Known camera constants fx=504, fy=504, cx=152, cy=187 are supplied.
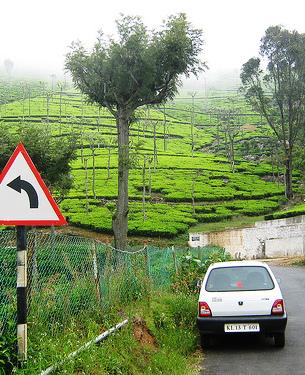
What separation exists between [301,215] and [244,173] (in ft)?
92.7

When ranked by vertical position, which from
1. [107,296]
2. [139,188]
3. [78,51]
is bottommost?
[107,296]

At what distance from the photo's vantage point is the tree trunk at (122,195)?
2173cm

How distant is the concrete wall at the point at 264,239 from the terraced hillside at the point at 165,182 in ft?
10.3

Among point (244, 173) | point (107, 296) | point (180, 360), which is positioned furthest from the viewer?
point (244, 173)

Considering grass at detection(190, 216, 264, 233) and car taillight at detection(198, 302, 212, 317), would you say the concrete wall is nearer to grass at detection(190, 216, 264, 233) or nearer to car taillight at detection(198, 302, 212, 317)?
grass at detection(190, 216, 264, 233)

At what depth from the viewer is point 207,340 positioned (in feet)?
30.4

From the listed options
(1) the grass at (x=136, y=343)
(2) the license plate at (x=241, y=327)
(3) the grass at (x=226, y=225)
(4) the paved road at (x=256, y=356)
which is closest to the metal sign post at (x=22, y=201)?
(1) the grass at (x=136, y=343)

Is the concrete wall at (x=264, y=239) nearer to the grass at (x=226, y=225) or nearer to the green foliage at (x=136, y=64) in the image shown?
the grass at (x=226, y=225)

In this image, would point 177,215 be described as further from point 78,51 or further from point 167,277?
point 167,277

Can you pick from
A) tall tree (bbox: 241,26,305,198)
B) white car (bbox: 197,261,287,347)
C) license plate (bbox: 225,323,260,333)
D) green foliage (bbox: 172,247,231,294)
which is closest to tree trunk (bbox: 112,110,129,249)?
green foliage (bbox: 172,247,231,294)

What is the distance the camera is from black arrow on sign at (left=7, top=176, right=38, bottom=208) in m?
5.33

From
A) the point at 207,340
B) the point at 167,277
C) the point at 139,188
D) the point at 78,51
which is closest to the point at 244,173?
the point at 139,188

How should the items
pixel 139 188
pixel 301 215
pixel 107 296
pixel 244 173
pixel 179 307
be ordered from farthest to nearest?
pixel 244 173 → pixel 139 188 → pixel 301 215 → pixel 179 307 → pixel 107 296

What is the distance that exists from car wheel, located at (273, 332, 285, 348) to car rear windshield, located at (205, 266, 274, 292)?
2.88ft
